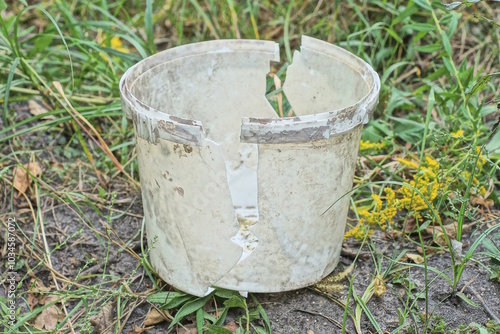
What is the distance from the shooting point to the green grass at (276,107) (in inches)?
62.5

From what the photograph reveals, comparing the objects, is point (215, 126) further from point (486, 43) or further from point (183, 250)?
point (486, 43)

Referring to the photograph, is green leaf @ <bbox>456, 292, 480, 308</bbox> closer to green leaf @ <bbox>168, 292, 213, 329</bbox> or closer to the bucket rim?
the bucket rim

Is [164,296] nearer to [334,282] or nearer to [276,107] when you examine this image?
[334,282]

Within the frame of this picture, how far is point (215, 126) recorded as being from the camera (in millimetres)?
1917

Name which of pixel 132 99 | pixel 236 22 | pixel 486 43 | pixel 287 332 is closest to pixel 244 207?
pixel 287 332

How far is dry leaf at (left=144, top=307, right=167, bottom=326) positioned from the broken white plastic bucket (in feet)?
0.28

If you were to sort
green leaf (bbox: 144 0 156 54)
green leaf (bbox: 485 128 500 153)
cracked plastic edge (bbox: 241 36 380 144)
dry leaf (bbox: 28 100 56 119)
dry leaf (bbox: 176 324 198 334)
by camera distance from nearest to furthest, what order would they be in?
cracked plastic edge (bbox: 241 36 380 144), dry leaf (bbox: 176 324 198 334), green leaf (bbox: 485 128 500 153), green leaf (bbox: 144 0 156 54), dry leaf (bbox: 28 100 56 119)

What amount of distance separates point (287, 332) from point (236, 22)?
55.4 inches

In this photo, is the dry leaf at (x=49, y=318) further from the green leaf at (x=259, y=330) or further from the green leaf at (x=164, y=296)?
the green leaf at (x=259, y=330)

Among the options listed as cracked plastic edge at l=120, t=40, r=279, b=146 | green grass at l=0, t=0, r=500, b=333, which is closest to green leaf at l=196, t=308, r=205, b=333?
green grass at l=0, t=0, r=500, b=333

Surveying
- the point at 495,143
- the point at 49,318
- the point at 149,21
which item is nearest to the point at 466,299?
the point at 495,143

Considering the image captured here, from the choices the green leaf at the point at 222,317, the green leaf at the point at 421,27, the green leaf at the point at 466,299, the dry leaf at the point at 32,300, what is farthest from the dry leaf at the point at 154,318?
the green leaf at the point at 421,27

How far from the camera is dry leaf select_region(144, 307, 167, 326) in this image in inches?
62.1

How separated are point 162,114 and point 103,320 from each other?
581 mm
